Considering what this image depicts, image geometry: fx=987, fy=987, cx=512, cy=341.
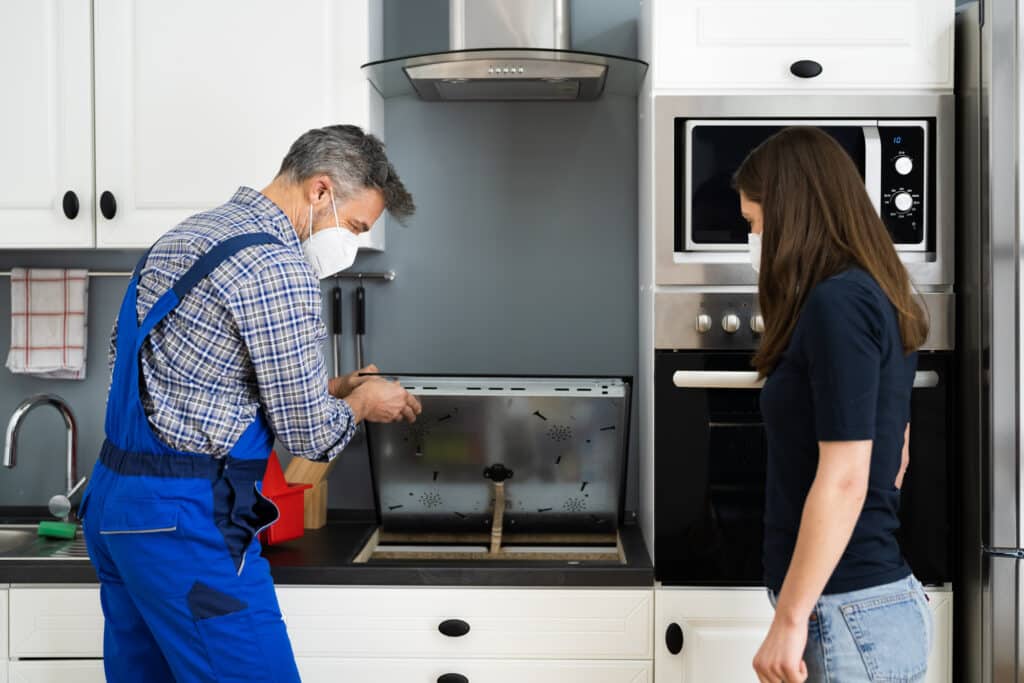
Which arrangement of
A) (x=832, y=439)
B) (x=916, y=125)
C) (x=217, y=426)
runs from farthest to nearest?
1. (x=916, y=125)
2. (x=217, y=426)
3. (x=832, y=439)

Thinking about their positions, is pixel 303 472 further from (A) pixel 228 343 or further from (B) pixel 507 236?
(A) pixel 228 343

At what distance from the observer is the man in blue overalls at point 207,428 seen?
142 centimetres

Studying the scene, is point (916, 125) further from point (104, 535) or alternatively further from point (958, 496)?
Answer: point (104, 535)

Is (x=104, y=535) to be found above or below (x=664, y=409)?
below

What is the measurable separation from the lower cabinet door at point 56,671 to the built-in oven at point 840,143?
135 centimetres

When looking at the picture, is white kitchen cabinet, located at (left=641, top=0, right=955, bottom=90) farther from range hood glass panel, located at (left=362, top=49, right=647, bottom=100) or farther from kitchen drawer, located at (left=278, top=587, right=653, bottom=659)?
kitchen drawer, located at (left=278, top=587, right=653, bottom=659)

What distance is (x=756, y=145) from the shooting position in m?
1.86

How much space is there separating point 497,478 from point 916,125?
3.52ft

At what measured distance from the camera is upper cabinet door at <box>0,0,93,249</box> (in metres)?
2.08

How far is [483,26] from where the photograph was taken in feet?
6.66

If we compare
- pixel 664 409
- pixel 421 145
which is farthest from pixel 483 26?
pixel 664 409

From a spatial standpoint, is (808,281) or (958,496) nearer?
(808,281)

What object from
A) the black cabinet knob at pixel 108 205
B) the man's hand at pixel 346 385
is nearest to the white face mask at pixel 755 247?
the man's hand at pixel 346 385

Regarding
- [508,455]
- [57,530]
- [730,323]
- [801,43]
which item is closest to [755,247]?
[730,323]
